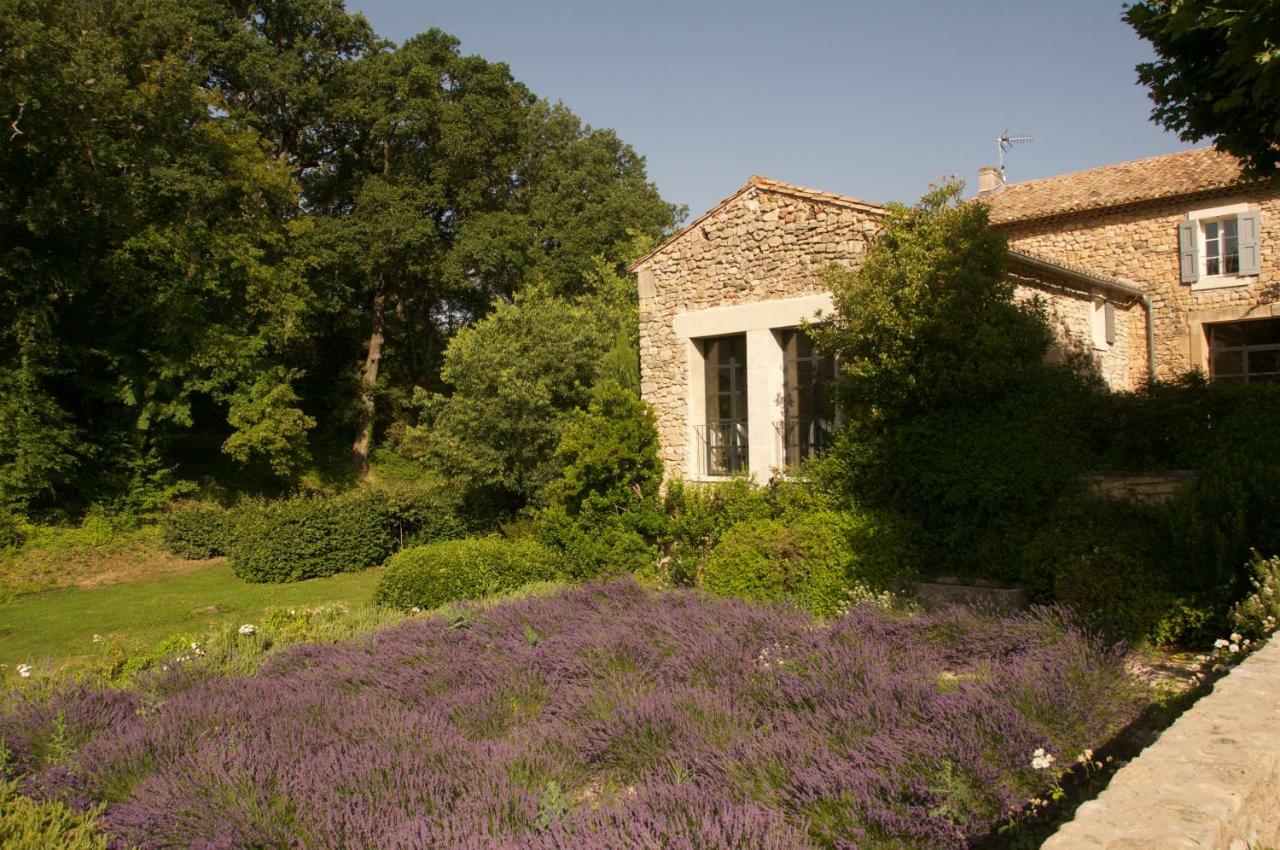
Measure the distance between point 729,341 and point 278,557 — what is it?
969 cm

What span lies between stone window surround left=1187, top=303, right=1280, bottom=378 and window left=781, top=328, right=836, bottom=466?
8.43 m

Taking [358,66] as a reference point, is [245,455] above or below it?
below

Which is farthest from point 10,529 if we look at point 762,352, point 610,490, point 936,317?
point 936,317

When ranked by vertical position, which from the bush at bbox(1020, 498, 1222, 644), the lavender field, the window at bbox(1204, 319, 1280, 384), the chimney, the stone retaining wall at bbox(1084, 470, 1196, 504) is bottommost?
the lavender field

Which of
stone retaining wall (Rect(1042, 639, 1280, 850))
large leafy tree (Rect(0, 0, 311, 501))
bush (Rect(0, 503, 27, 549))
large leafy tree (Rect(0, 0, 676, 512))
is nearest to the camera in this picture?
stone retaining wall (Rect(1042, 639, 1280, 850))

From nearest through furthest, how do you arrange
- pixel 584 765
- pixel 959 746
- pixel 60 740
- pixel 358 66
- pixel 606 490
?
pixel 959 746 → pixel 584 765 → pixel 60 740 → pixel 606 490 → pixel 358 66

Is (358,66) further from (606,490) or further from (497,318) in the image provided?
(606,490)

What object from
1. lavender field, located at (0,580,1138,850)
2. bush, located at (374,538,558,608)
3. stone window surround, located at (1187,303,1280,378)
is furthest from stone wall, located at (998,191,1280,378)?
lavender field, located at (0,580,1138,850)

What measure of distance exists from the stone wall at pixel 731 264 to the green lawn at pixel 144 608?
17.4 feet

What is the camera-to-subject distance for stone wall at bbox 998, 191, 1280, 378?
14266 millimetres

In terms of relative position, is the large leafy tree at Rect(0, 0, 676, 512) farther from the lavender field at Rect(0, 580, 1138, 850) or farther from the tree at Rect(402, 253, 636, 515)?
the lavender field at Rect(0, 580, 1138, 850)

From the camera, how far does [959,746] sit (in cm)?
354

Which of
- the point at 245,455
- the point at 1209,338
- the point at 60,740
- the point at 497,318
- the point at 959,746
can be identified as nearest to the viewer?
the point at 959,746

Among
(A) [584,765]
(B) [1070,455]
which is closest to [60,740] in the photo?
(A) [584,765]
